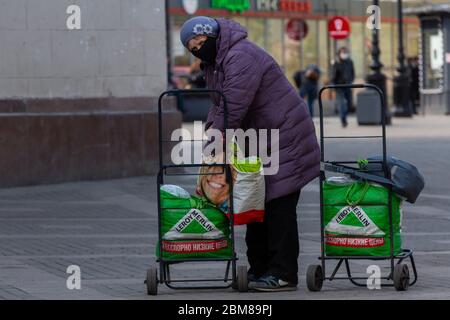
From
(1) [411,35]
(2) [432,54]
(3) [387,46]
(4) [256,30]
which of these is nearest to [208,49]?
(2) [432,54]

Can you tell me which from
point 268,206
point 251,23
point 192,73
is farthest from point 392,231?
point 251,23

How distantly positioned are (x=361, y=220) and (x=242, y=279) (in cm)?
85

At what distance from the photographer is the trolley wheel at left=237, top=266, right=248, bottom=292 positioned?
8516 millimetres

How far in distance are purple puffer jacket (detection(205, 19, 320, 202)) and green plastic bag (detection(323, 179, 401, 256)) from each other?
0.90 ft

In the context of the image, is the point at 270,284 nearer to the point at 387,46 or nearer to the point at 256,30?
the point at 256,30

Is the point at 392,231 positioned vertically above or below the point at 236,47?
below

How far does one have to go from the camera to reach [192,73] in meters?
39.9

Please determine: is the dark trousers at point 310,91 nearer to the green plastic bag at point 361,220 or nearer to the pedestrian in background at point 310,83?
the pedestrian in background at point 310,83

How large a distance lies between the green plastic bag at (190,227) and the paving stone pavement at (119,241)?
27 centimetres

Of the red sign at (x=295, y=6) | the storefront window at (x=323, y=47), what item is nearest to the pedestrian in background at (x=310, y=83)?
the red sign at (x=295, y=6)
